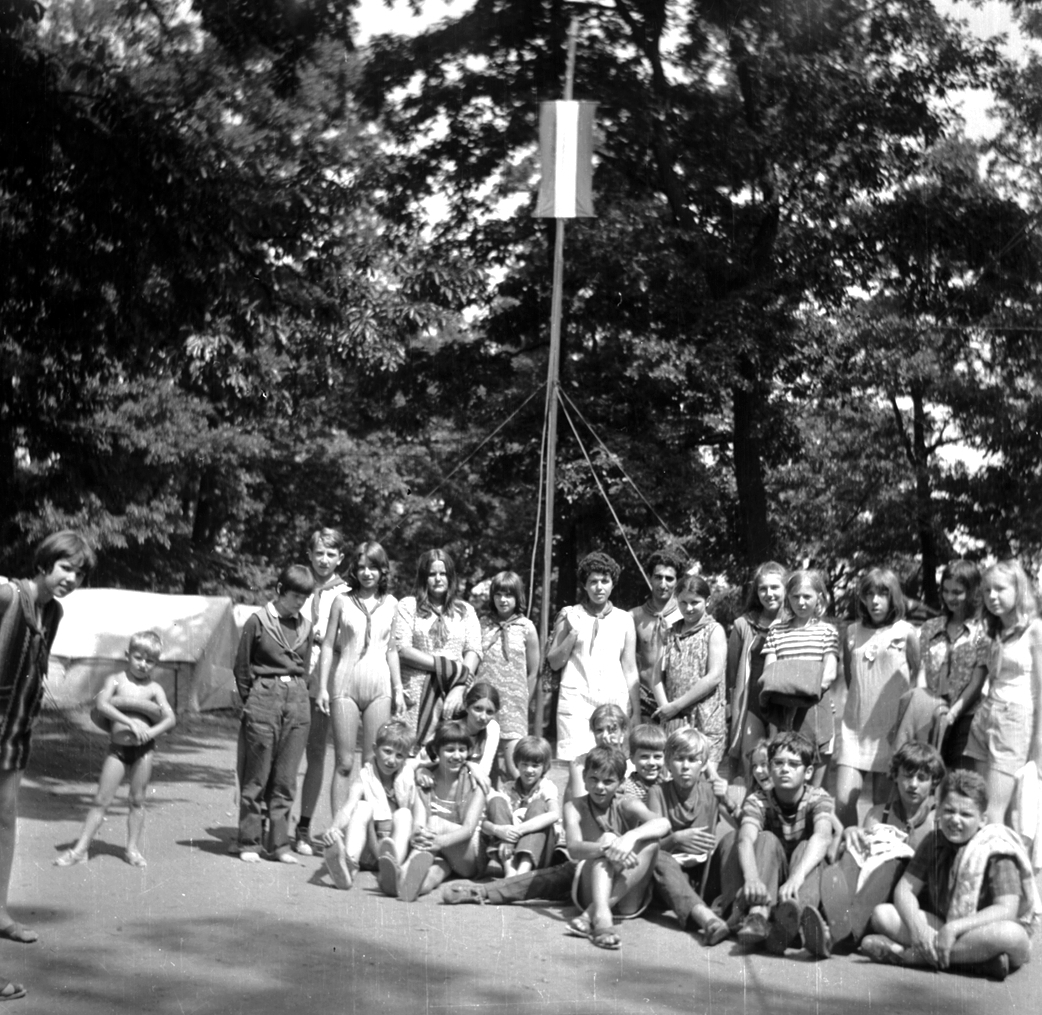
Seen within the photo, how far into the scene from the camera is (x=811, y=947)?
464 cm

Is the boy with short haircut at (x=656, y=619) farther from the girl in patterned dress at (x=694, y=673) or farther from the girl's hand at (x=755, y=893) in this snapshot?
the girl's hand at (x=755, y=893)

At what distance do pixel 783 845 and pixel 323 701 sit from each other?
7.85 ft

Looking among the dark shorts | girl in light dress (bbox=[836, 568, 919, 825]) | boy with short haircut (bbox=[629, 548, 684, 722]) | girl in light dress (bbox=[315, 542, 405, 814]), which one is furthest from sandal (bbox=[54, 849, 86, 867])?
girl in light dress (bbox=[836, 568, 919, 825])

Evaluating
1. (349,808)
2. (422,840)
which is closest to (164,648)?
(349,808)

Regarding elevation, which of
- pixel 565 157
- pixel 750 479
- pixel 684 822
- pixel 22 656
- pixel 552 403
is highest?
pixel 565 157

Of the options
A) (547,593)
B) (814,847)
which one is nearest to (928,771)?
(814,847)

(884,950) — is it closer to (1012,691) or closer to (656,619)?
(1012,691)

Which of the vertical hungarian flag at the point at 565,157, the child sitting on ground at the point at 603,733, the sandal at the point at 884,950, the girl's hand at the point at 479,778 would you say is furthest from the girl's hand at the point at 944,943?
the vertical hungarian flag at the point at 565,157

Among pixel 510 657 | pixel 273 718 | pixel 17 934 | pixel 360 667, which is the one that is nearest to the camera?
pixel 17 934

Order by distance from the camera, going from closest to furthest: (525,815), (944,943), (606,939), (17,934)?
1. (17,934)
2. (944,943)
3. (606,939)
4. (525,815)

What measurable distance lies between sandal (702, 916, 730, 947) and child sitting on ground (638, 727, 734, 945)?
15cm

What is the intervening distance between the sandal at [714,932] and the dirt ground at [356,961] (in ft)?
0.12

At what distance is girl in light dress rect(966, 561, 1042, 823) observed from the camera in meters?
5.30

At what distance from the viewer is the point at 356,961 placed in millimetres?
4426
